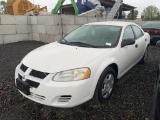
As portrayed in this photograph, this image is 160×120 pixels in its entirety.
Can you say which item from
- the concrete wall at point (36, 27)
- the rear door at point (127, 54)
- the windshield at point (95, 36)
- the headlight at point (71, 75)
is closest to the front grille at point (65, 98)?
the headlight at point (71, 75)

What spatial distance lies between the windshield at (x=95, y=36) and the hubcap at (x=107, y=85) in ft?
2.21

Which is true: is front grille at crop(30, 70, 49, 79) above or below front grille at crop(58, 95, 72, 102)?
above

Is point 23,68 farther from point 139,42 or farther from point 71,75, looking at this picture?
point 139,42

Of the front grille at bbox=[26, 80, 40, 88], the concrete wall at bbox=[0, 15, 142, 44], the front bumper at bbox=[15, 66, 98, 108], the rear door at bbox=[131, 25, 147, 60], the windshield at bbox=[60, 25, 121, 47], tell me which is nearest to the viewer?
the front bumper at bbox=[15, 66, 98, 108]

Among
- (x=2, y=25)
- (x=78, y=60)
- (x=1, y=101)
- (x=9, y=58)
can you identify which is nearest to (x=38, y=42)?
(x=2, y=25)

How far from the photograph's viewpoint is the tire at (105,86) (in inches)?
111

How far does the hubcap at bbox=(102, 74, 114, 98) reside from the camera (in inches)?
119

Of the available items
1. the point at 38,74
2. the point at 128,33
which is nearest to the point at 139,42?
the point at 128,33

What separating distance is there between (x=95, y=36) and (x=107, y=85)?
1.18 metres

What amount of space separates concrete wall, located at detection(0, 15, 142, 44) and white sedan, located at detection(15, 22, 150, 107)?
522cm

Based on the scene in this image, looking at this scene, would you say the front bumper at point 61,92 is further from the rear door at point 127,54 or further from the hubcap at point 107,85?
the rear door at point 127,54

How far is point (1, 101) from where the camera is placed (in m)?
3.21

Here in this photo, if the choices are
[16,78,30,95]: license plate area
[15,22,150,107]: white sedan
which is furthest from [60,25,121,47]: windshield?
[16,78,30,95]: license plate area

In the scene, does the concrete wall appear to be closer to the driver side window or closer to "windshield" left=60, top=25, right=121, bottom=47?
"windshield" left=60, top=25, right=121, bottom=47
